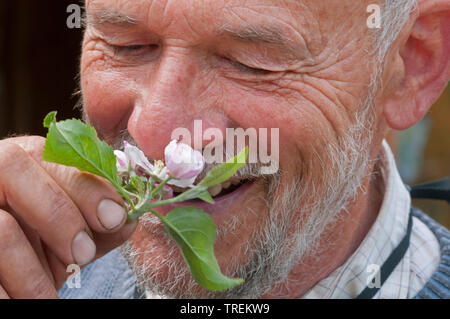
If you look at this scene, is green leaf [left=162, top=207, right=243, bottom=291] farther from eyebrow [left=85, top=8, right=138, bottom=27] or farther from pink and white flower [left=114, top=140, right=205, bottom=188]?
eyebrow [left=85, top=8, right=138, bottom=27]

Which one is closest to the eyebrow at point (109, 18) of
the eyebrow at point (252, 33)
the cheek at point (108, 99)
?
the eyebrow at point (252, 33)

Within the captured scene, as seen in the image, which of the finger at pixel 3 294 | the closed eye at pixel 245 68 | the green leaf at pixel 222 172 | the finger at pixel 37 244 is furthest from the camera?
the closed eye at pixel 245 68

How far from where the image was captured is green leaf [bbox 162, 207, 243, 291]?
1266 mm

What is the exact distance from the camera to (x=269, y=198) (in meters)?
1.92

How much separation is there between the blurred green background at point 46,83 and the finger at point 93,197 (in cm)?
502

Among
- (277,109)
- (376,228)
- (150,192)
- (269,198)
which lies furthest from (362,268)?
(150,192)

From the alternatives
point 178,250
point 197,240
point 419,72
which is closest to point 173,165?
point 197,240

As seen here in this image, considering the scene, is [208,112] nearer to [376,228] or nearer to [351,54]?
[351,54]

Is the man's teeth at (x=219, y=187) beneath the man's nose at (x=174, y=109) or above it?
beneath

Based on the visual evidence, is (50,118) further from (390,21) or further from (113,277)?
(113,277)

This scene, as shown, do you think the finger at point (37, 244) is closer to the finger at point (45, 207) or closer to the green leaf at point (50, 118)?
the finger at point (45, 207)

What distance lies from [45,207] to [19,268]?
0.50ft

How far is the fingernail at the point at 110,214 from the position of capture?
134 cm

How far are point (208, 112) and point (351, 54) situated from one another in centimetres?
50
